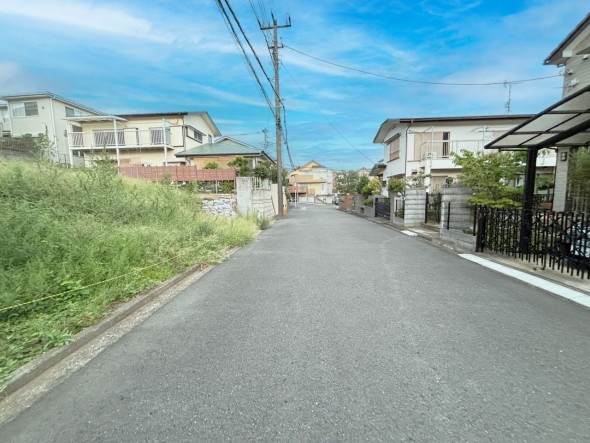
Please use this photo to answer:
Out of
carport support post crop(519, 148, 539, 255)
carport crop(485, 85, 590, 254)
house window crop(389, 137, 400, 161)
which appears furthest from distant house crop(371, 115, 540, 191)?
carport support post crop(519, 148, 539, 255)

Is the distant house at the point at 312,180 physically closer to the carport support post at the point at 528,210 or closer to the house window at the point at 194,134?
the house window at the point at 194,134

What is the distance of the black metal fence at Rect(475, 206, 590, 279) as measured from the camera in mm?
5137

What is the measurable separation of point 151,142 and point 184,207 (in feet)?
52.3

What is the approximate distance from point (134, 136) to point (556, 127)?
2468cm

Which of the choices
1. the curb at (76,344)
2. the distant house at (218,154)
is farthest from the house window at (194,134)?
the curb at (76,344)

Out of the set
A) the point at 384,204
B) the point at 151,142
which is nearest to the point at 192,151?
the point at 151,142

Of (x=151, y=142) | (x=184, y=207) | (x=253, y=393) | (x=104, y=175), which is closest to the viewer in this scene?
(x=253, y=393)

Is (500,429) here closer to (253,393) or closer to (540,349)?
(540,349)

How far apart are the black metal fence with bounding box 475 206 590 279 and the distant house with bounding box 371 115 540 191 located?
12.4m

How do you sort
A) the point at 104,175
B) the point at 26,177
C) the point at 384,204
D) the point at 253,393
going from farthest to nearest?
the point at 384,204
the point at 104,175
the point at 26,177
the point at 253,393

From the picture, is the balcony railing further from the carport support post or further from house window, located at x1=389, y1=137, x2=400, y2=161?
the carport support post

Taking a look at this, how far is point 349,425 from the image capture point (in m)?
2.01

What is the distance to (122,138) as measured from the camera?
22812 millimetres

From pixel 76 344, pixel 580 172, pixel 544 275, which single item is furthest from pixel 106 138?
pixel 580 172
